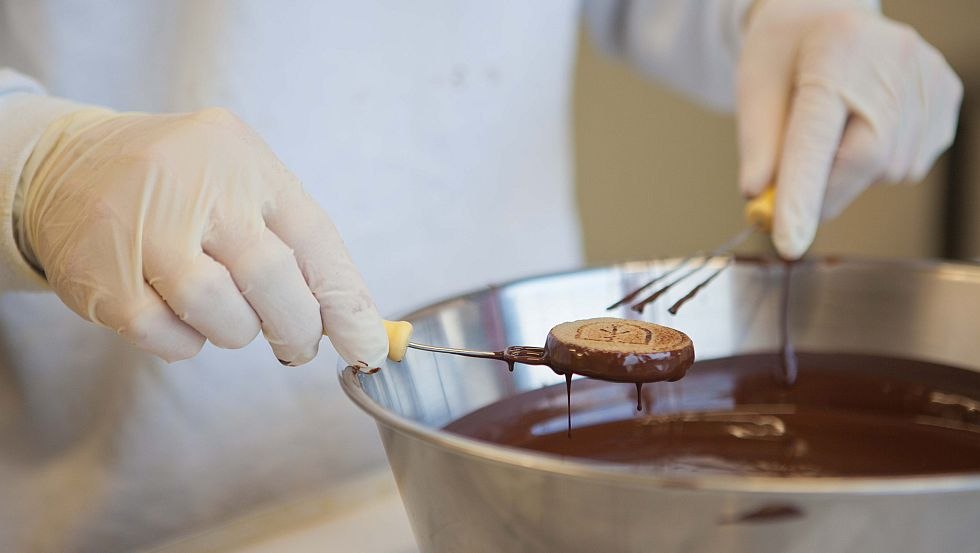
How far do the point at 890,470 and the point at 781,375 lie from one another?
17 centimetres

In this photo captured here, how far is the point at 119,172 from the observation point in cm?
57

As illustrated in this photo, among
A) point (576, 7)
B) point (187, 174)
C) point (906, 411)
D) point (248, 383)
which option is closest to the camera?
point (187, 174)

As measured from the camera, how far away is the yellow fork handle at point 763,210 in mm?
899

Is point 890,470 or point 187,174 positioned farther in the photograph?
point 890,470

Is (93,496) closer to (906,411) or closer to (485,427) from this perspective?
(485,427)

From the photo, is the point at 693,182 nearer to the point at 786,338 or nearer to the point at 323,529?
the point at 786,338

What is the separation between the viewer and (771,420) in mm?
778

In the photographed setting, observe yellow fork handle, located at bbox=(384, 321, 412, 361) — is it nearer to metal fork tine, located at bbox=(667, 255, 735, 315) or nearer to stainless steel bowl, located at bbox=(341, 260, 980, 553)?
stainless steel bowl, located at bbox=(341, 260, 980, 553)

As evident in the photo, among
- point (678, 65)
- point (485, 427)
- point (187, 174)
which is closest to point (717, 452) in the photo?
point (485, 427)

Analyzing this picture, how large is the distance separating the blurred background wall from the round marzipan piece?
1.69 m

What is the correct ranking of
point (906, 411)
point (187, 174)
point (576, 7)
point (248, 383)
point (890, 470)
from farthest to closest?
point (576, 7) → point (248, 383) → point (906, 411) → point (890, 470) → point (187, 174)

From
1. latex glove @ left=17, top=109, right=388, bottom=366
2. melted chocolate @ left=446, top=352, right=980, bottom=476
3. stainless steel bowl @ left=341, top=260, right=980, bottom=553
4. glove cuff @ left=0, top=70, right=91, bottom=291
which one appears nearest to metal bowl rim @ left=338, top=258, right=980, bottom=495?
stainless steel bowl @ left=341, top=260, right=980, bottom=553

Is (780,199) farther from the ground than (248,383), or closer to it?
farther from the ground

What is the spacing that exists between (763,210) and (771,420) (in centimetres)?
24
